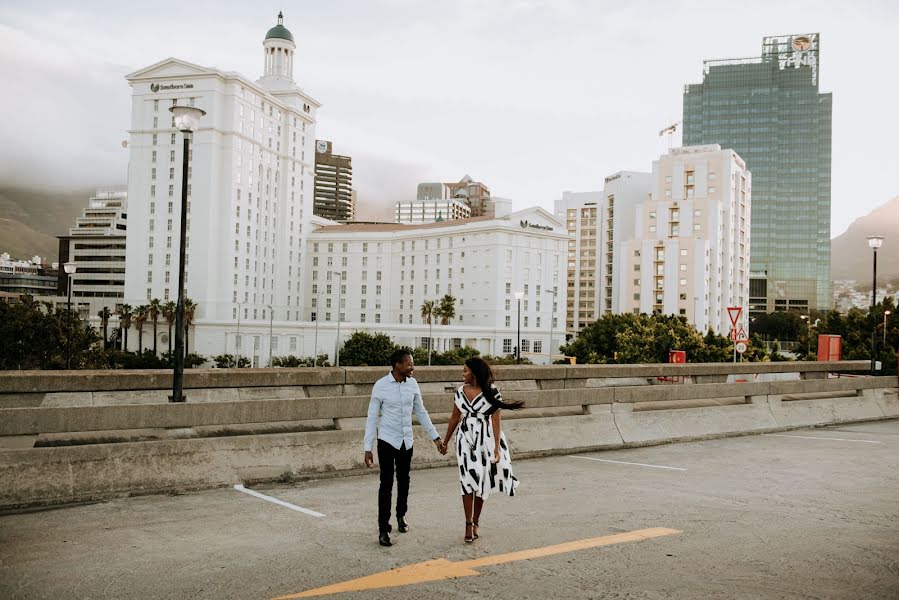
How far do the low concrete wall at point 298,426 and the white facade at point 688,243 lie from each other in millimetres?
122797

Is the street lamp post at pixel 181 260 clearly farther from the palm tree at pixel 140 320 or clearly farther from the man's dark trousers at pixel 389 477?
the palm tree at pixel 140 320

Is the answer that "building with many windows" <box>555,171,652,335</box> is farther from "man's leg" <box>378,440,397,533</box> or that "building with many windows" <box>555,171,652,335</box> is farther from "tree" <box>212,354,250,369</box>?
"man's leg" <box>378,440,397,533</box>

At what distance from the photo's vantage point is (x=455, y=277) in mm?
139875

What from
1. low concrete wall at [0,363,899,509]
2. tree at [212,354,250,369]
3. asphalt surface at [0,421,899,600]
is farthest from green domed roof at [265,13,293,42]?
asphalt surface at [0,421,899,600]

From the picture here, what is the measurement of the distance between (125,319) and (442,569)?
123 metres

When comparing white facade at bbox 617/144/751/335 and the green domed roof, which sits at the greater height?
the green domed roof

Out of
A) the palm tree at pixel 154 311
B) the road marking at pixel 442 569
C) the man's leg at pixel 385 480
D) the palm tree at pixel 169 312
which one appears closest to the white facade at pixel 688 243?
the palm tree at pixel 169 312

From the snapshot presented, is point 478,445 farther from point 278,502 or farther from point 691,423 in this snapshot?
point 691,423

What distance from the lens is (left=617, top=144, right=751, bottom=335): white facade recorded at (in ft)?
451

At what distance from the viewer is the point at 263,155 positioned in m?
139

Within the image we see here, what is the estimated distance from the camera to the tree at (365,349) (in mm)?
103938

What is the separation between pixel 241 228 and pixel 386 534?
13046cm

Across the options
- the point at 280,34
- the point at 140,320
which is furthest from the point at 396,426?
the point at 280,34

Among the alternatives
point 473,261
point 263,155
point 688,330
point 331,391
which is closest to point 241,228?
point 263,155
